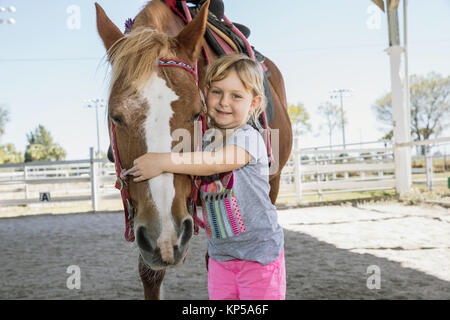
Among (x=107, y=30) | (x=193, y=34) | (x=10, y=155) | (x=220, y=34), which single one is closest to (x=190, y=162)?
(x=193, y=34)

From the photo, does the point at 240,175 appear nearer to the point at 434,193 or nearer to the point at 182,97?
the point at 182,97

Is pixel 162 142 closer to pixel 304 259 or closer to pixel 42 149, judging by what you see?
pixel 304 259

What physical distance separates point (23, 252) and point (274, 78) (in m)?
4.16

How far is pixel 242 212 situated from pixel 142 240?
1.36 feet

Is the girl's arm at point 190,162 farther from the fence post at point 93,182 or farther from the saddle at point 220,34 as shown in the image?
the fence post at point 93,182

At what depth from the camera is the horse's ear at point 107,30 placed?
1.70 meters

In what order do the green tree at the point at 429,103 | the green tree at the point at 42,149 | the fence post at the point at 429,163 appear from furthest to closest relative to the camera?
the green tree at the point at 42,149 → the green tree at the point at 429,103 → the fence post at the point at 429,163

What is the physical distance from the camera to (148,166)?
127 cm

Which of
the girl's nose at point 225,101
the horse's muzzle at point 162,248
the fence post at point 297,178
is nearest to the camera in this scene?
the horse's muzzle at point 162,248

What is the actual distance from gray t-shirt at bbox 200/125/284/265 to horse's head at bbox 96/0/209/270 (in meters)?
0.16

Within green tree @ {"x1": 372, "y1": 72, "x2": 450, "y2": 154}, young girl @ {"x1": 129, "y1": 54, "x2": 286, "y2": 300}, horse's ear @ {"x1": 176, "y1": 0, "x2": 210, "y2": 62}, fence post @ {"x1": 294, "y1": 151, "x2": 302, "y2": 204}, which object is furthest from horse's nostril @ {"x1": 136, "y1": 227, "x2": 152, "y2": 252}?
green tree @ {"x1": 372, "y1": 72, "x2": 450, "y2": 154}

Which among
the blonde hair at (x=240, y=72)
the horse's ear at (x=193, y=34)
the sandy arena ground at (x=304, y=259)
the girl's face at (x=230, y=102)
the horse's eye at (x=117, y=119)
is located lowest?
the sandy arena ground at (x=304, y=259)

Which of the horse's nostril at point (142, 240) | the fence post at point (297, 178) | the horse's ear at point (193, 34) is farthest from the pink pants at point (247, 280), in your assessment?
the fence post at point (297, 178)
